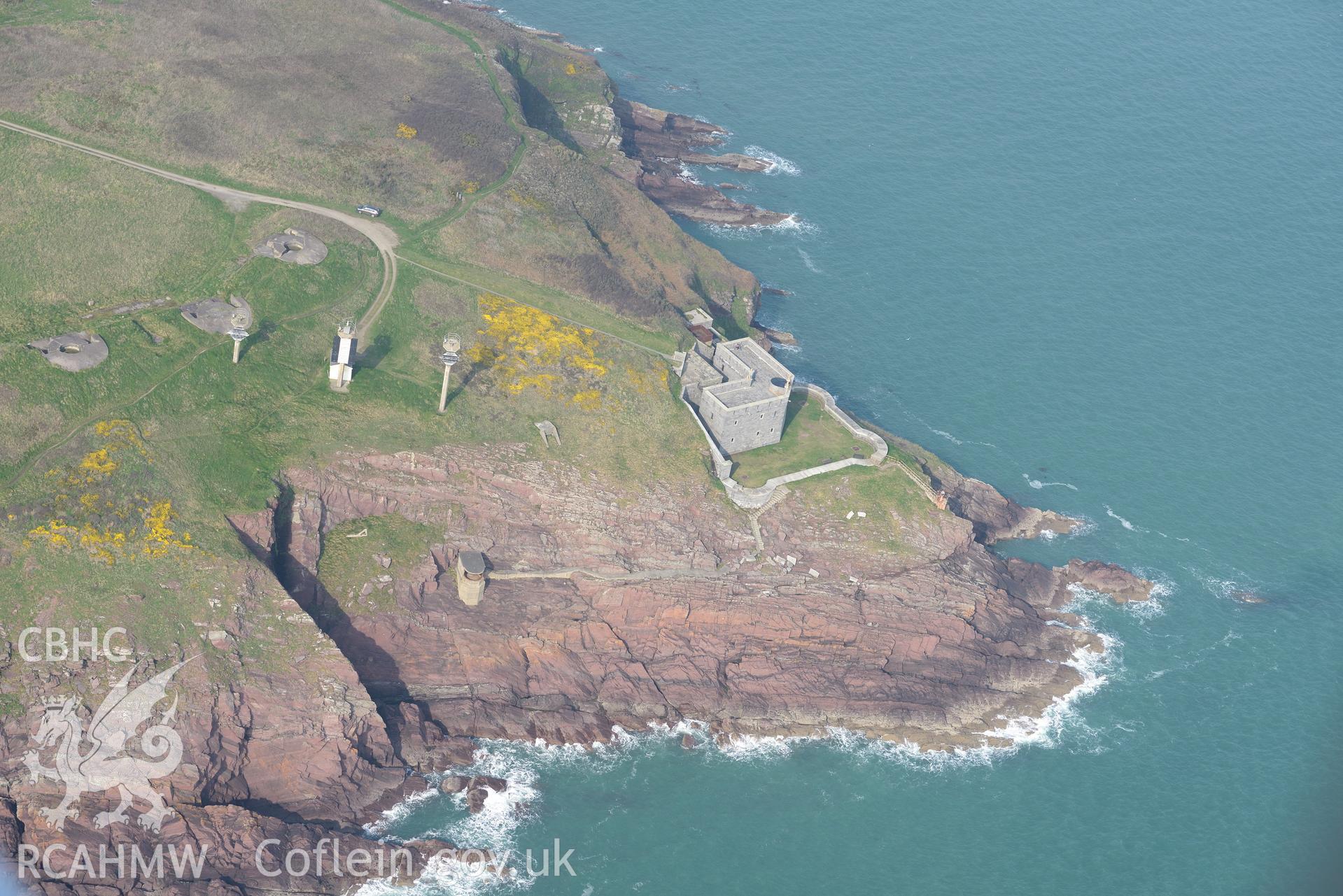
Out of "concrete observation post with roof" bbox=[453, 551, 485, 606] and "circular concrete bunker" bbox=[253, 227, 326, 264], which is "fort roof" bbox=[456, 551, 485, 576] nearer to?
"concrete observation post with roof" bbox=[453, 551, 485, 606]

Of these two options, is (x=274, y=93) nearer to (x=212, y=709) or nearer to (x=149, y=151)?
(x=149, y=151)

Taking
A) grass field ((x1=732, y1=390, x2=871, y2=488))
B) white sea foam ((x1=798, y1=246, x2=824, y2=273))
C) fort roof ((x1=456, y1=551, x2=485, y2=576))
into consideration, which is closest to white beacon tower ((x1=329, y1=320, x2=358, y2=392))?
fort roof ((x1=456, y1=551, x2=485, y2=576))

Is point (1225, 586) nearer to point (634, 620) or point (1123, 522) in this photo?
point (1123, 522)

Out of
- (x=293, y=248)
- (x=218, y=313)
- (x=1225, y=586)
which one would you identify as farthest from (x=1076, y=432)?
(x=218, y=313)

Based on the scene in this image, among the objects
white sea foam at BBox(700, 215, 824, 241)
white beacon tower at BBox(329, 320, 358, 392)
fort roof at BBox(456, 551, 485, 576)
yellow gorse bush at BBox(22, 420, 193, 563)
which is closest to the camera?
yellow gorse bush at BBox(22, 420, 193, 563)

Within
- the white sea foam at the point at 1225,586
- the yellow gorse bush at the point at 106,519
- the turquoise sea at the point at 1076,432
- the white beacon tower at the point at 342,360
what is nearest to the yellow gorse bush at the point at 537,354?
the white beacon tower at the point at 342,360

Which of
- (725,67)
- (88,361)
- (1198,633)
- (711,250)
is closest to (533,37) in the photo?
(725,67)
